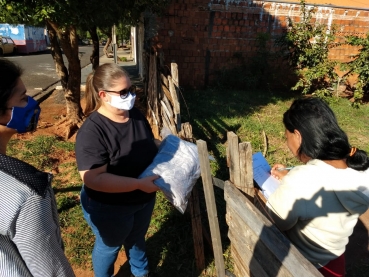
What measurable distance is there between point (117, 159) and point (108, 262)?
0.82 m

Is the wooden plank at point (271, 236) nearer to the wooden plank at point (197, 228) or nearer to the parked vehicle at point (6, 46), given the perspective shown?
the wooden plank at point (197, 228)

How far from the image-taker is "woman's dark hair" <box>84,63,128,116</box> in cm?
185

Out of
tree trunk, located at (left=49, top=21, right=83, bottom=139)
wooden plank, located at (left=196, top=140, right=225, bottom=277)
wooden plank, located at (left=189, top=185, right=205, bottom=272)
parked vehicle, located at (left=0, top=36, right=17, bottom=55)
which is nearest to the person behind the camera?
wooden plank, located at (left=196, top=140, right=225, bottom=277)

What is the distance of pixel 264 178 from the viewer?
1.96 m

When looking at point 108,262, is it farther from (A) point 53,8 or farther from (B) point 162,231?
(A) point 53,8

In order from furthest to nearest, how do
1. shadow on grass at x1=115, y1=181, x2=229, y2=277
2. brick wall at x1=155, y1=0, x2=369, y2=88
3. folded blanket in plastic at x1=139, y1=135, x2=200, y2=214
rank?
brick wall at x1=155, y1=0, x2=369, y2=88 → shadow on grass at x1=115, y1=181, x2=229, y2=277 → folded blanket in plastic at x1=139, y1=135, x2=200, y2=214

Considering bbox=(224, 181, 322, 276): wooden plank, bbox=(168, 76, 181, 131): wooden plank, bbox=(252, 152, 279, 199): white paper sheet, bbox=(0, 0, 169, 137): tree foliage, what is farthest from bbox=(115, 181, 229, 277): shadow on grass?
A: bbox=(0, 0, 169, 137): tree foliage

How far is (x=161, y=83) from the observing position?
5.03 m

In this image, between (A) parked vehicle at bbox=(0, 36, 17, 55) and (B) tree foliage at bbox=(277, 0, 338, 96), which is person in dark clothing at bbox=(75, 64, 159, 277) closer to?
(B) tree foliage at bbox=(277, 0, 338, 96)

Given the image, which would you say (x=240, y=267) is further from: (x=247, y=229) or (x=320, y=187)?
(x=320, y=187)

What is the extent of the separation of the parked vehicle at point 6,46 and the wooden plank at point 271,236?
2192cm

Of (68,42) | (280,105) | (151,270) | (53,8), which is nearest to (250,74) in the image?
(280,105)

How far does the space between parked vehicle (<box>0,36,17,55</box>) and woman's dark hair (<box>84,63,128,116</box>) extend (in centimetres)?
2103

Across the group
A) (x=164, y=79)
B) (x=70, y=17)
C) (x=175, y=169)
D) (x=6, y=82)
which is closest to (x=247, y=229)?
(x=175, y=169)
